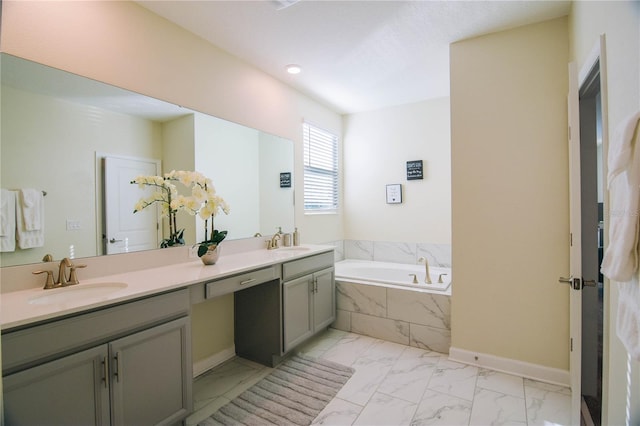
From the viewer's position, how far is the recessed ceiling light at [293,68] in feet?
9.45

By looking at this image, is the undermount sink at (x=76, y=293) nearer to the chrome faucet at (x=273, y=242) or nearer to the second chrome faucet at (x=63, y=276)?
the second chrome faucet at (x=63, y=276)

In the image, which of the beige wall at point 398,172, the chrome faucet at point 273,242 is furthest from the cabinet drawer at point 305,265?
the beige wall at point 398,172

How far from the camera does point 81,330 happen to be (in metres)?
1.35

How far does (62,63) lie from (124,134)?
1.51 ft

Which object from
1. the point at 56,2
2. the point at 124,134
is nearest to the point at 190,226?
the point at 124,134

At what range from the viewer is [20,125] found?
1.60 metres

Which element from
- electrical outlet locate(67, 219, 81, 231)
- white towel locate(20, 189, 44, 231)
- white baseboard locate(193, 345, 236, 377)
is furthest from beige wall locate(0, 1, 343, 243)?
white baseboard locate(193, 345, 236, 377)

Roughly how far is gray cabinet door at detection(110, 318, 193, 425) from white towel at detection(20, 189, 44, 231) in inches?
30.8

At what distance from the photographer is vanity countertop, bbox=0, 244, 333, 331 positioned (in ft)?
4.14

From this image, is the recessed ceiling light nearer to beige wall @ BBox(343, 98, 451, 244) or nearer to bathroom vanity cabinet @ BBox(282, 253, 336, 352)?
beige wall @ BBox(343, 98, 451, 244)

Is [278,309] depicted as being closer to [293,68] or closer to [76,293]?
[76,293]

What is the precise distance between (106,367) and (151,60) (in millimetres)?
1865

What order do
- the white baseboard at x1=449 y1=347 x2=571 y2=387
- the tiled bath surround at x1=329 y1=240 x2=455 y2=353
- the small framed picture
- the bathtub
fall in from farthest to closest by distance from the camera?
the small framed picture
the bathtub
the tiled bath surround at x1=329 y1=240 x2=455 y2=353
the white baseboard at x1=449 y1=347 x2=571 y2=387

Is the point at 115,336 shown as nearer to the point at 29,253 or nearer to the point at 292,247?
the point at 29,253
